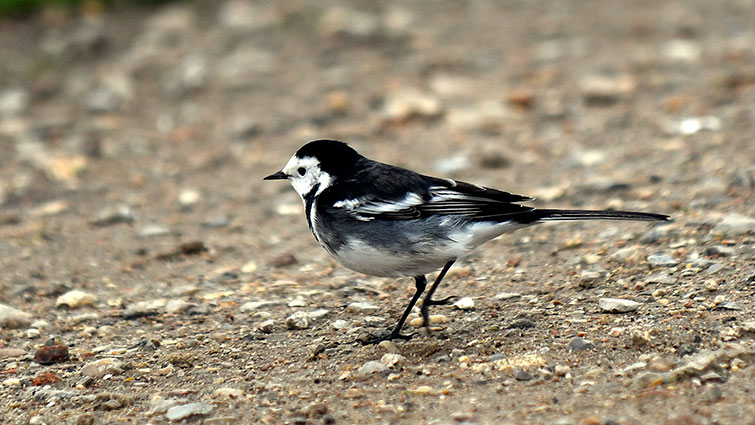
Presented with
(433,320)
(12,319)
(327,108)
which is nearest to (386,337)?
(433,320)

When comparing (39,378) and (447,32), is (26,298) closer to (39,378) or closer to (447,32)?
(39,378)

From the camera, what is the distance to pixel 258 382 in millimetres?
4586

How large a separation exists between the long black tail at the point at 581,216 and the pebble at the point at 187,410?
191 centimetres

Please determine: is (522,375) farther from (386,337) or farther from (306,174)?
(306,174)

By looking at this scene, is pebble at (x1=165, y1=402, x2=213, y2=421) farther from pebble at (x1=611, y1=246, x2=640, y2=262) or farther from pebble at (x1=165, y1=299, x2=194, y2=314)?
pebble at (x1=611, y1=246, x2=640, y2=262)

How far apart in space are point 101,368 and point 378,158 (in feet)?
13.5

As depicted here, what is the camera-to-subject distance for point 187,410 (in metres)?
4.25

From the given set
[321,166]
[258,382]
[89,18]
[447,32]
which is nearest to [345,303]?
A: [321,166]

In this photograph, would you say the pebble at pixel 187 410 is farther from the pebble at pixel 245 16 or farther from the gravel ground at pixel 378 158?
the pebble at pixel 245 16

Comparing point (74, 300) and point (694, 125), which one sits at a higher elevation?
point (694, 125)

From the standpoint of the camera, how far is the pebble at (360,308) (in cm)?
557

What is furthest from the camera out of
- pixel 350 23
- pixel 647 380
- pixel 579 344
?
pixel 350 23

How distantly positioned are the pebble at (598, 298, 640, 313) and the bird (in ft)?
1.46

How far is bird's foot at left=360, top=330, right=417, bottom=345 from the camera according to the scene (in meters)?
4.98
